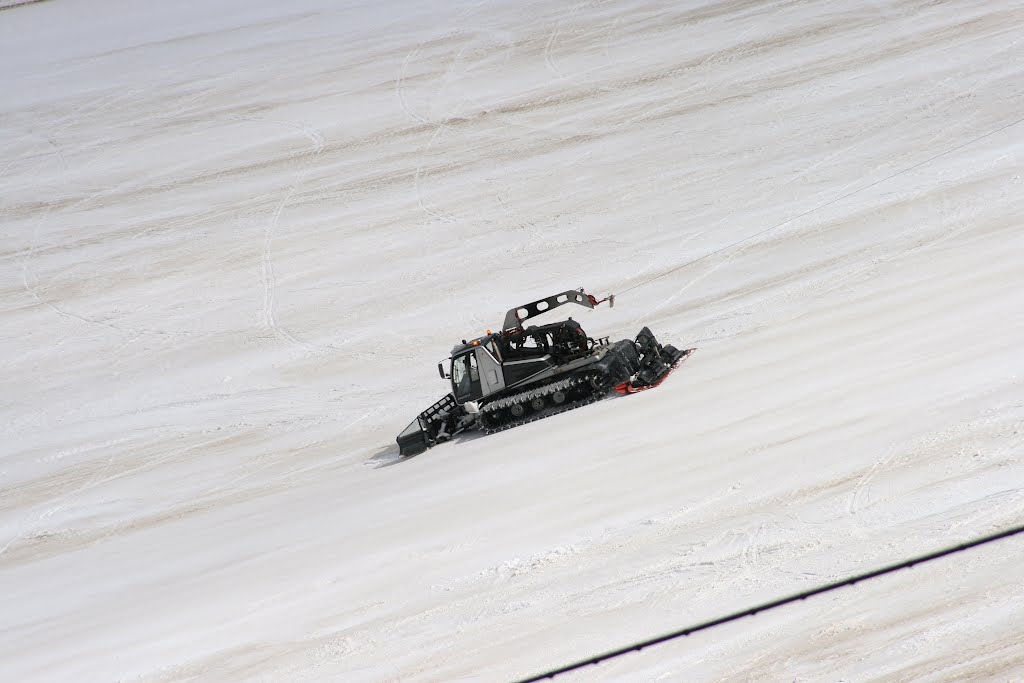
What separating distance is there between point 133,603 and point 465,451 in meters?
5.09

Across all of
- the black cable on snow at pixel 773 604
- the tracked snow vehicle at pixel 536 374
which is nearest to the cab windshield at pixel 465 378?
the tracked snow vehicle at pixel 536 374

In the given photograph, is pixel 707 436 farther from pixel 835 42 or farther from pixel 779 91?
pixel 835 42

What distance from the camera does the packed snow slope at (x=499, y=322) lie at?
36.9 ft

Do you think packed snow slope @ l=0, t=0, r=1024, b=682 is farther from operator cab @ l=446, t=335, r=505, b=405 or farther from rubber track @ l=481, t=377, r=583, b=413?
operator cab @ l=446, t=335, r=505, b=405

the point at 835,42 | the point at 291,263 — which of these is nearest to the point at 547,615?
the point at 291,263

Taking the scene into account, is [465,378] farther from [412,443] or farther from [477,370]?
[412,443]

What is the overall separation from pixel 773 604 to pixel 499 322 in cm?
1236

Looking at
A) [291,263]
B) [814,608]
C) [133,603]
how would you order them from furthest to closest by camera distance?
1. [291,263]
2. [133,603]
3. [814,608]

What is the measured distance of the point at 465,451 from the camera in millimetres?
16266

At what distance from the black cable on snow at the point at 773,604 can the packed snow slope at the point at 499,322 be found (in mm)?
122

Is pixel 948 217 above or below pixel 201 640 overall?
above

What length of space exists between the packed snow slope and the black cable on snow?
0.12 meters

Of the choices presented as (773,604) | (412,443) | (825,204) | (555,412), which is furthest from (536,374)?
(825,204)

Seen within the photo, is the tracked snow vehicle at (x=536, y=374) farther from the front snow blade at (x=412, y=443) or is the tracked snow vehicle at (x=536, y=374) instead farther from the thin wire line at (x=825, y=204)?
the thin wire line at (x=825, y=204)
